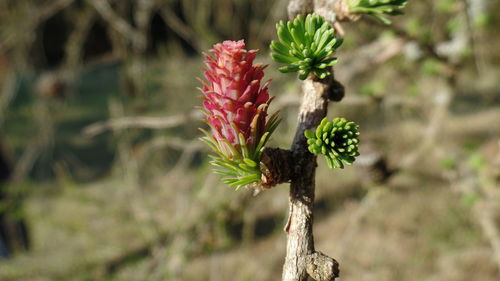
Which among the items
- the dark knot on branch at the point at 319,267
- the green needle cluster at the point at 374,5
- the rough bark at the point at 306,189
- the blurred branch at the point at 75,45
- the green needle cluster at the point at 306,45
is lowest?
the dark knot on branch at the point at 319,267

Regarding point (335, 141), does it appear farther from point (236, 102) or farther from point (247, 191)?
point (247, 191)

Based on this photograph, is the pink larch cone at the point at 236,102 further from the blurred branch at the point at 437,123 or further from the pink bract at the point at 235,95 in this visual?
the blurred branch at the point at 437,123

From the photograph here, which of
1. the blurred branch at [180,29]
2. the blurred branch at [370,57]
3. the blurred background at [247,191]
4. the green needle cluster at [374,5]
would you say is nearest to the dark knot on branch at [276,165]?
the green needle cluster at [374,5]

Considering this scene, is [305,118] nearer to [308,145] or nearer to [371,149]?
[308,145]

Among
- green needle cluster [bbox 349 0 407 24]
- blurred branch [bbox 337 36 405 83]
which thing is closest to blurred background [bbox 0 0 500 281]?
blurred branch [bbox 337 36 405 83]

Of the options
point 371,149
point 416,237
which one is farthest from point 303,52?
point 416,237

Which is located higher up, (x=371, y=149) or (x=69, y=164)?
(x=69, y=164)

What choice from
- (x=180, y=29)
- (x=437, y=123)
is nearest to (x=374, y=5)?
(x=437, y=123)
